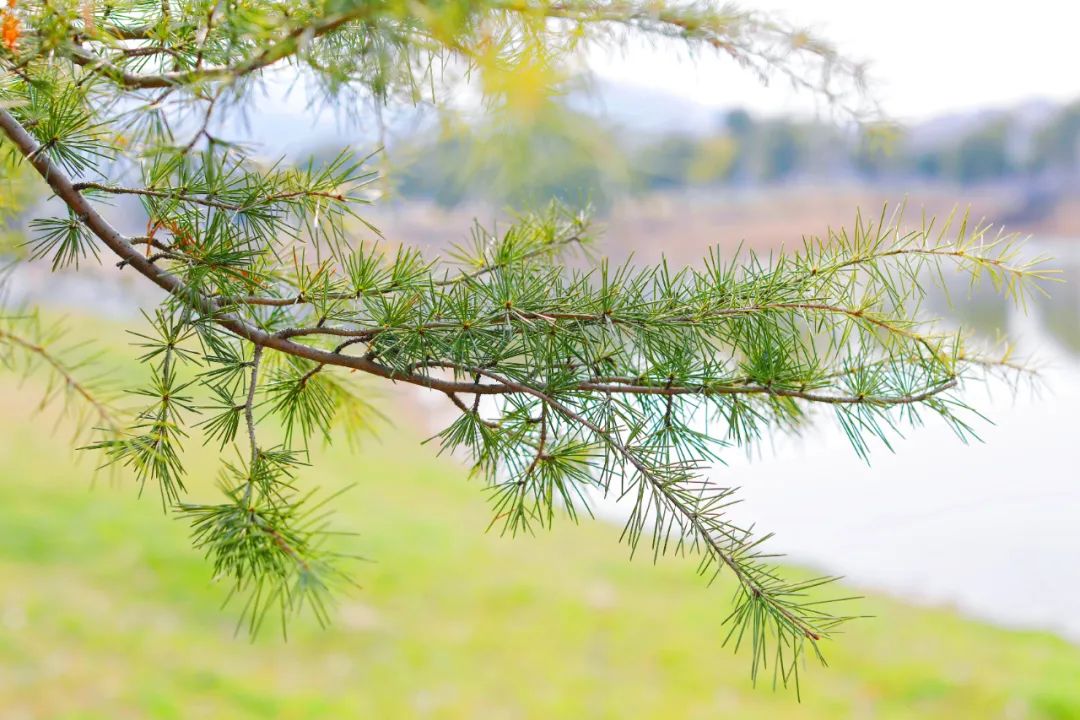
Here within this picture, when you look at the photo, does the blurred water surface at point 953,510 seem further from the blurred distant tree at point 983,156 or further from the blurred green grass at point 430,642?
the blurred distant tree at point 983,156

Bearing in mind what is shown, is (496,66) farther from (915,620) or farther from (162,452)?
(915,620)

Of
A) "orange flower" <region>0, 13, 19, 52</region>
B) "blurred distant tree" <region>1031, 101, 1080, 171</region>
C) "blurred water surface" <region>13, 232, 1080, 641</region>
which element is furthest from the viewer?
"blurred distant tree" <region>1031, 101, 1080, 171</region>

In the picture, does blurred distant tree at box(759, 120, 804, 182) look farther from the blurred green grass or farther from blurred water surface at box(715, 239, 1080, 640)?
the blurred green grass

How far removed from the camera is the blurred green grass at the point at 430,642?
78.4 inches

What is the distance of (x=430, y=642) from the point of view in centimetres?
254

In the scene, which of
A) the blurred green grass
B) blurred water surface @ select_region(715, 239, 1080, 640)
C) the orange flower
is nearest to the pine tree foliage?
the orange flower

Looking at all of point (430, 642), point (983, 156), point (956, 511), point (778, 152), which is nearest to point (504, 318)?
point (430, 642)

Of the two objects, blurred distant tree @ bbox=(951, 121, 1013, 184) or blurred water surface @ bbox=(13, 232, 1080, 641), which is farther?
blurred distant tree @ bbox=(951, 121, 1013, 184)

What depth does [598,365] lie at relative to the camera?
→ 0.50 m

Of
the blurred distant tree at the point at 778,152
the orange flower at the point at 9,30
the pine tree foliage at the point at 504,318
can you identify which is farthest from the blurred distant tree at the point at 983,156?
the orange flower at the point at 9,30

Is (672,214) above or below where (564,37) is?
above

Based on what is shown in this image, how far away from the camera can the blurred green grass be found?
1990 mm

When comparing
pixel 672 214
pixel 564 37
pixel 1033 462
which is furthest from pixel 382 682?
pixel 672 214

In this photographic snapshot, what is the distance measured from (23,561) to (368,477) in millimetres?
1950
